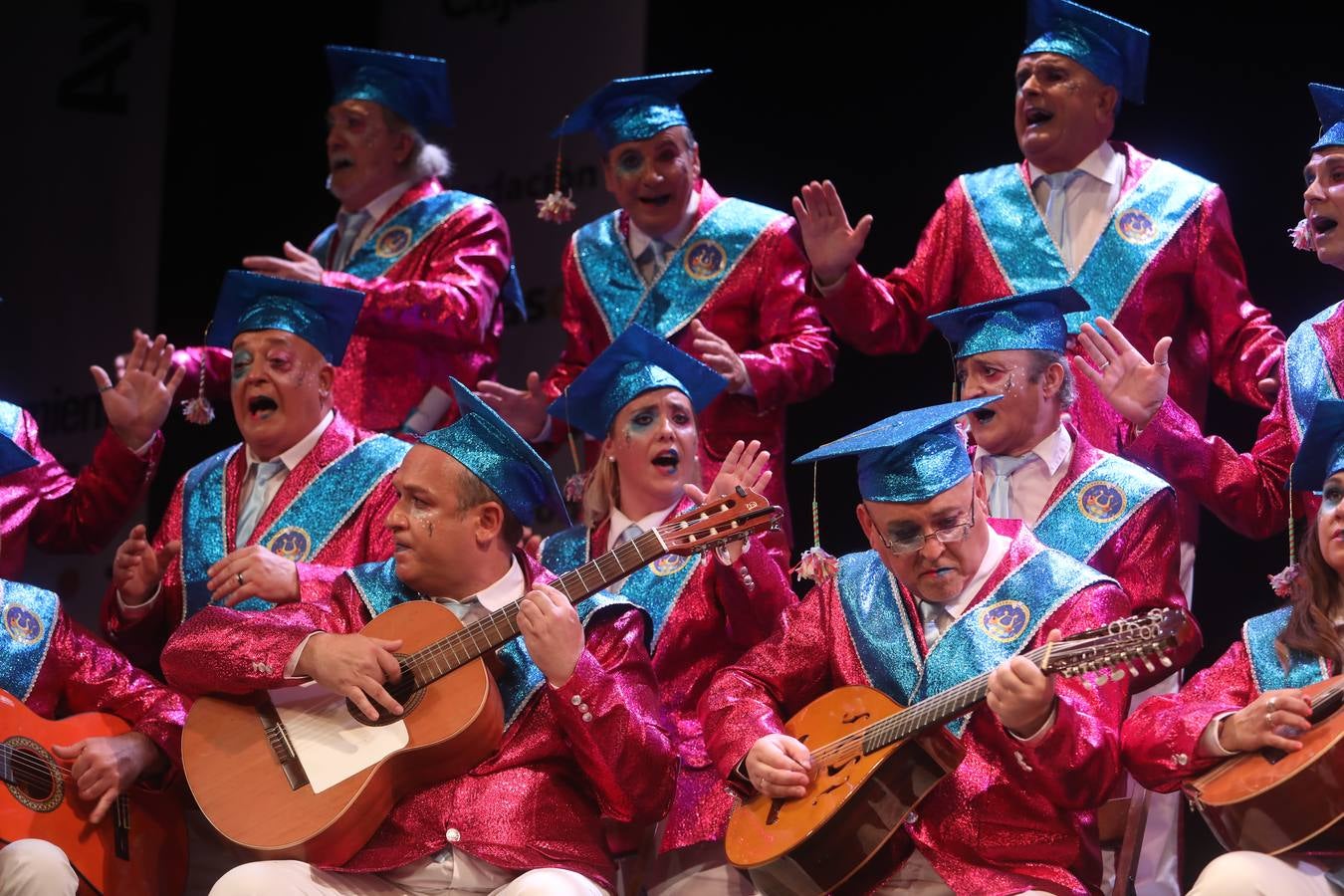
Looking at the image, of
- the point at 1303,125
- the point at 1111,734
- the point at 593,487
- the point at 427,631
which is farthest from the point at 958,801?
the point at 1303,125

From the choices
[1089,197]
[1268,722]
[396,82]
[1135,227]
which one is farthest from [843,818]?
[396,82]

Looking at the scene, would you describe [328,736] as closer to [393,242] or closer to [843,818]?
[843,818]

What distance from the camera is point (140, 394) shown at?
5203 mm

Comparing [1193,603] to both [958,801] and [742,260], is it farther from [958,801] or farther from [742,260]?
[958,801]

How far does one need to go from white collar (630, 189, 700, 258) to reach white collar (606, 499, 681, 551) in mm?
1006

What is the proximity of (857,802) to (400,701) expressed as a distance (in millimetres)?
984

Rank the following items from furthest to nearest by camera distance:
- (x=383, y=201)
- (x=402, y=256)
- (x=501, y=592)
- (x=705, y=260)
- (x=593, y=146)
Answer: (x=593, y=146) → (x=383, y=201) → (x=402, y=256) → (x=705, y=260) → (x=501, y=592)

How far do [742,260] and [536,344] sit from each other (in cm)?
168

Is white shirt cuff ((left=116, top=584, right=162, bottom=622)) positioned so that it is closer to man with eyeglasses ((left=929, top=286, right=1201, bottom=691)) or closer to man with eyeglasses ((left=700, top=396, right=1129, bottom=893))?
man with eyeglasses ((left=700, top=396, right=1129, bottom=893))

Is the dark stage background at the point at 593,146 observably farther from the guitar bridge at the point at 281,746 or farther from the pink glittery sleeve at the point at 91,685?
the guitar bridge at the point at 281,746

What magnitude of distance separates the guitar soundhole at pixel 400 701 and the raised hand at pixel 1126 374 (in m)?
1.73

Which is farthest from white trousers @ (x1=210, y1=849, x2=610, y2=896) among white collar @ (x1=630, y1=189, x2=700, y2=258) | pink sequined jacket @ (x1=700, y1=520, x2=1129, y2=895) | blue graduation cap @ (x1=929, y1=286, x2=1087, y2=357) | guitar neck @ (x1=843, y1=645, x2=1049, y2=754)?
white collar @ (x1=630, y1=189, x2=700, y2=258)

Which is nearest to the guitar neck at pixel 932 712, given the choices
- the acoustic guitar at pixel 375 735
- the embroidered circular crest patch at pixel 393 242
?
the acoustic guitar at pixel 375 735

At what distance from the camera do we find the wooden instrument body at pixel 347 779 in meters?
3.63
